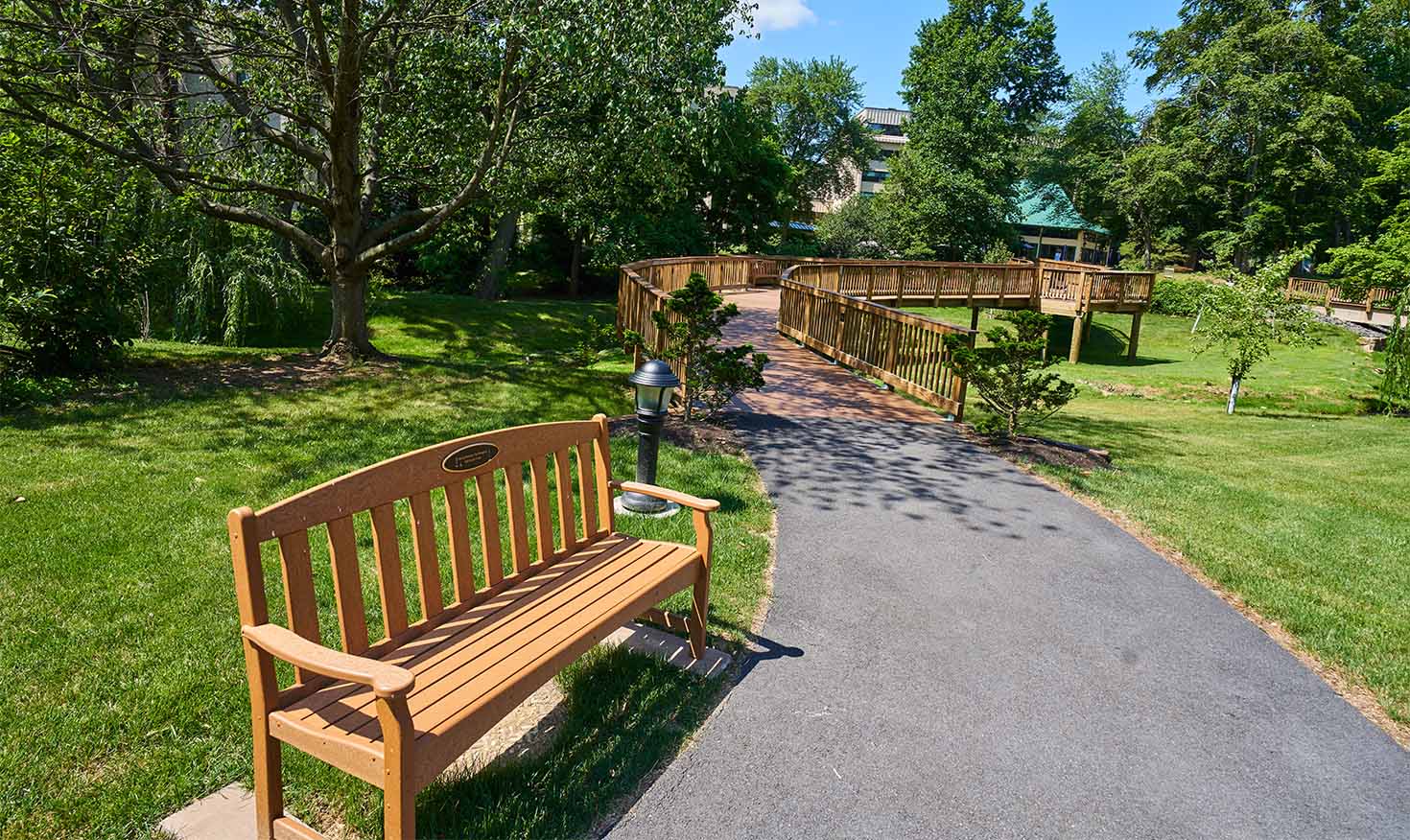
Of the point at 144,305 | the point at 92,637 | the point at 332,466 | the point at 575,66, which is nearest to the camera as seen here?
the point at 92,637

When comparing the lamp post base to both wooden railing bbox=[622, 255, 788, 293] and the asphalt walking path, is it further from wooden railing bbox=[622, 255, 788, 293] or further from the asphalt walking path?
wooden railing bbox=[622, 255, 788, 293]

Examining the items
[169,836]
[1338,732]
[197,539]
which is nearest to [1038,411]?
[1338,732]

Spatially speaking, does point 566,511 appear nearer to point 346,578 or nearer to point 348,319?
point 346,578

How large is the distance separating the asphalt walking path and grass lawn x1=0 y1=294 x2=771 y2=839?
1.01ft

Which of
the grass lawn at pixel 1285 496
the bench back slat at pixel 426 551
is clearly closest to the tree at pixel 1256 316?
the grass lawn at pixel 1285 496

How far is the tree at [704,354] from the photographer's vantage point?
29.9 ft

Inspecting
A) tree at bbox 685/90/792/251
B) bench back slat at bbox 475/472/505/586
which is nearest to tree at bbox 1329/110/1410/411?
bench back slat at bbox 475/472/505/586

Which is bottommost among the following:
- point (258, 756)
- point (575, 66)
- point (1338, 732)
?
point (1338, 732)

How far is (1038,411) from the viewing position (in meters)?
9.70

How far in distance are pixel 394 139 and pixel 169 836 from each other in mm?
10690

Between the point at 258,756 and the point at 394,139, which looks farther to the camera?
the point at 394,139

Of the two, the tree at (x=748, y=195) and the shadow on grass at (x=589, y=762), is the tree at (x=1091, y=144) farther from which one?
the shadow on grass at (x=589, y=762)

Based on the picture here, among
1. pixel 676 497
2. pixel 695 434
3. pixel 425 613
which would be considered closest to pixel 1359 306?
pixel 695 434

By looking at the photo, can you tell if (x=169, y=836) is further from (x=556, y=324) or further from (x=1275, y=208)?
(x=1275, y=208)
